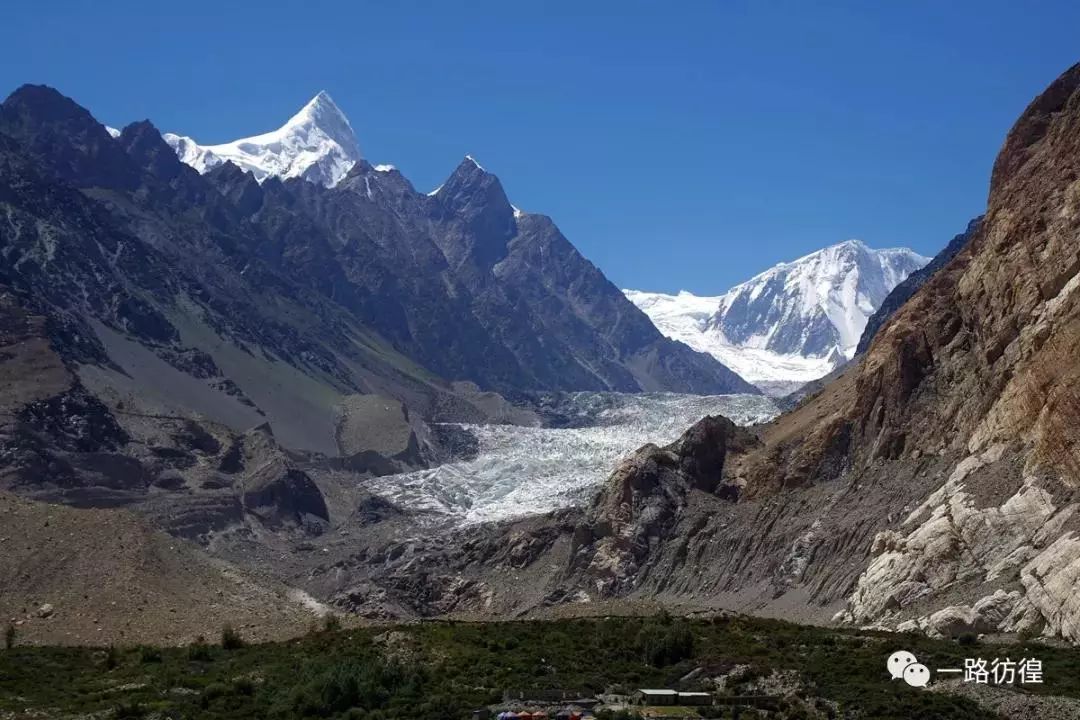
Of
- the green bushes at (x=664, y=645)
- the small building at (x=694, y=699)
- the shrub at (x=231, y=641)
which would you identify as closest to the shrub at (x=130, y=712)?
the shrub at (x=231, y=641)

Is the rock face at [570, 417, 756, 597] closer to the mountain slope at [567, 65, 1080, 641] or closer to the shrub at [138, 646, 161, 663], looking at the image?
the mountain slope at [567, 65, 1080, 641]

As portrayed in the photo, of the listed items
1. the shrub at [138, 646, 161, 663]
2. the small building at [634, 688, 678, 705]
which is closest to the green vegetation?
the shrub at [138, 646, 161, 663]

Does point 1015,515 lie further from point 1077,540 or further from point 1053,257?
point 1053,257

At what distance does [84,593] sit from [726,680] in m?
35.3

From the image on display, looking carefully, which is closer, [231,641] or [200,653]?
[200,653]

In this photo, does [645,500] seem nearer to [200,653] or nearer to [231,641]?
[231,641]

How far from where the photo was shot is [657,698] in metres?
54.5

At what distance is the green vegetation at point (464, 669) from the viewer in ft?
175

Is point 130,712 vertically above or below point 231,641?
below

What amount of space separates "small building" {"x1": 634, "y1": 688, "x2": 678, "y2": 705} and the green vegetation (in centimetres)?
193

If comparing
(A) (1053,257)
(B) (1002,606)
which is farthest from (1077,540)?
(A) (1053,257)

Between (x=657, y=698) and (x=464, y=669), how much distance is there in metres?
8.58

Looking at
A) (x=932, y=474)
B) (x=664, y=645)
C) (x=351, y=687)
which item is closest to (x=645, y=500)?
(x=932, y=474)

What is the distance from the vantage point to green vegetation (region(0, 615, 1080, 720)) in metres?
53.3
